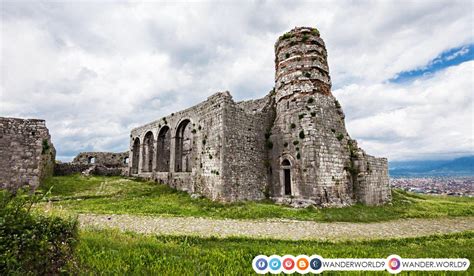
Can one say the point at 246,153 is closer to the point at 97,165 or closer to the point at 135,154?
the point at 135,154

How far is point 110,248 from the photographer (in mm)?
5645

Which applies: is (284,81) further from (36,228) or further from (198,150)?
(36,228)

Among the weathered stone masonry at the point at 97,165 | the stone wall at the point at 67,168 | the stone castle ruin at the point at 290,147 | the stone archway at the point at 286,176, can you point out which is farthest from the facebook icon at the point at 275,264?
the stone wall at the point at 67,168

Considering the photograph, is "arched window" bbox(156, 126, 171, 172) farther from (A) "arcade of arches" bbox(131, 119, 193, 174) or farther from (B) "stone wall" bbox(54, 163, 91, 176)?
(B) "stone wall" bbox(54, 163, 91, 176)

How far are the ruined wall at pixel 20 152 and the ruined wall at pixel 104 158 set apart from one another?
21517mm

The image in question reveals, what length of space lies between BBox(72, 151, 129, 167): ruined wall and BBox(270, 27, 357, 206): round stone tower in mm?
27660

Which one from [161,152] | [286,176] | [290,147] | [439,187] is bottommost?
A: [439,187]

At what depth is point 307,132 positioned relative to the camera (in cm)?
1733

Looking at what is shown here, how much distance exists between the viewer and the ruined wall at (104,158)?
1469 inches

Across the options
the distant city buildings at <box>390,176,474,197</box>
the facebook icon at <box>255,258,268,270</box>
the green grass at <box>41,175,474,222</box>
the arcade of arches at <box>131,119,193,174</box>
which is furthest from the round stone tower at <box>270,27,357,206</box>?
the distant city buildings at <box>390,176,474,197</box>

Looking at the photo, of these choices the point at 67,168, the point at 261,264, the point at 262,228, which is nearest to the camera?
the point at 261,264

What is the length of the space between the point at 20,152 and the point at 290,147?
1705 centimetres

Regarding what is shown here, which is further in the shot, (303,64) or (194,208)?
(303,64)

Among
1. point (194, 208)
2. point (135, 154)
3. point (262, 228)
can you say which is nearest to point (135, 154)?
point (135, 154)
